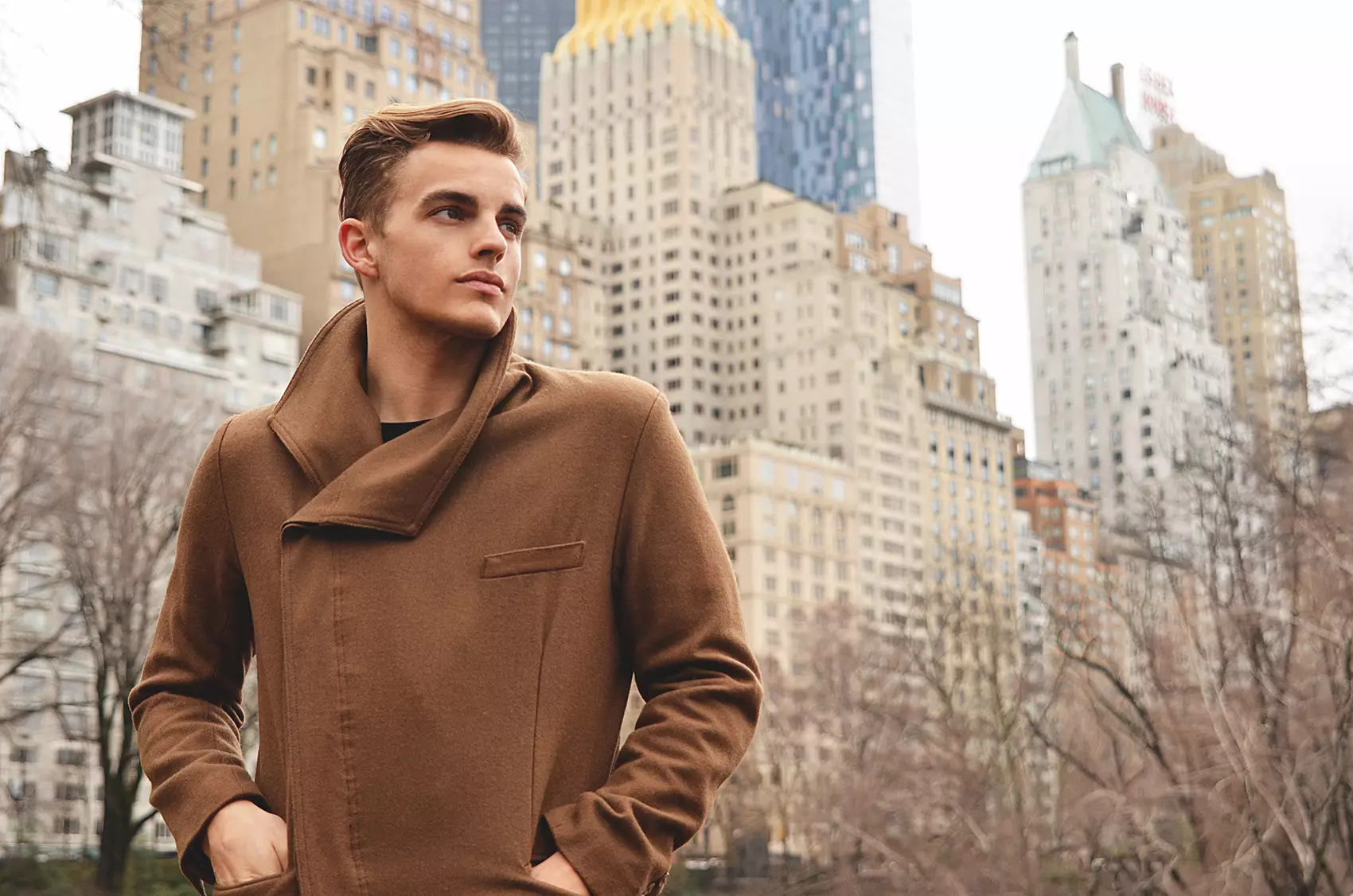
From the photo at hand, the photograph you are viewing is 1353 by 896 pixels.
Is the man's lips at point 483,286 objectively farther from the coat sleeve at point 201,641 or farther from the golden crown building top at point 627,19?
the golden crown building top at point 627,19

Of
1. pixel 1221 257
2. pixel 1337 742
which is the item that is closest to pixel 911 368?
pixel 1221 257

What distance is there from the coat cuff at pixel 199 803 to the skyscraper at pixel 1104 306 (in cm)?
13598

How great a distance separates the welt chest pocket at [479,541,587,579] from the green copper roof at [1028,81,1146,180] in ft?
498

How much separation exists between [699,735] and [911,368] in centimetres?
11924

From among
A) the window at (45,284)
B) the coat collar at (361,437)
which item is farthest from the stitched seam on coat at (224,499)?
the window at (45,284)

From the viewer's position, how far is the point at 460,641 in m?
2.65

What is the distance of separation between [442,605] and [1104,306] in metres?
145

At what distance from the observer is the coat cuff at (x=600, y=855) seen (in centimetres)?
256

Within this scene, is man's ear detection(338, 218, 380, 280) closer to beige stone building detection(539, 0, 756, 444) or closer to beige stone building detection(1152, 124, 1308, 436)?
beige stone building detection(539, 0, 756, 444)

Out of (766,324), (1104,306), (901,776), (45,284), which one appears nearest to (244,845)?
(901,776)

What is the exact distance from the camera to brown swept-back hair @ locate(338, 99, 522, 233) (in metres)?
2.88

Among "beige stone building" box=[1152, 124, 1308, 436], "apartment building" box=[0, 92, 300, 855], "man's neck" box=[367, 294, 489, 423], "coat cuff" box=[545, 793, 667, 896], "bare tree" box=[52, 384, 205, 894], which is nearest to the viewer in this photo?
"coat cuff" box=[545, 793, 667, 896]

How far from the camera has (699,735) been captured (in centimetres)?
265

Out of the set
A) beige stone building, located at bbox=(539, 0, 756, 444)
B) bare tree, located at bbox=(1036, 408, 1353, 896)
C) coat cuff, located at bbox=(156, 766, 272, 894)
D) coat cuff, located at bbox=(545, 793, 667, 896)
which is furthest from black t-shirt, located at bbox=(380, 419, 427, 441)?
beige stone building, located at bbox=(539, 0, 756, 444)
